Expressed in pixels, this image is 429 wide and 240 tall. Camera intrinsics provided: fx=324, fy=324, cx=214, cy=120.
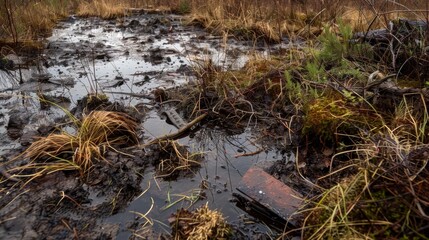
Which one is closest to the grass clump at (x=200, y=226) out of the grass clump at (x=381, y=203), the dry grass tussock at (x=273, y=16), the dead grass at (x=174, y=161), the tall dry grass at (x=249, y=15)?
the grass clump at (x=381, y=203)

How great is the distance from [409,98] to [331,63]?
139cm

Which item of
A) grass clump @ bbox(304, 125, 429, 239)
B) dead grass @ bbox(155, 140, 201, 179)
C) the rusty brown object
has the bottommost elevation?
dead grass @ bbox(155, 140, 201, 179)

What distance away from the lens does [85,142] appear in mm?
2809

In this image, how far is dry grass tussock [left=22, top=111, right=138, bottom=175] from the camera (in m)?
2.73

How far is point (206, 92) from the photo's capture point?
12.4ft

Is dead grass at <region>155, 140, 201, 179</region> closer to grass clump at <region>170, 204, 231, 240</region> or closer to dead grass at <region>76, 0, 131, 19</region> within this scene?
grass clump at <region>170, 204, 231, 240</region>

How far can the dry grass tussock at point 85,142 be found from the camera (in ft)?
8.95

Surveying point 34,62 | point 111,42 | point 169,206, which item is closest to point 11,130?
point 169,206

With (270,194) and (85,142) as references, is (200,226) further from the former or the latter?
Answer: (85,142)

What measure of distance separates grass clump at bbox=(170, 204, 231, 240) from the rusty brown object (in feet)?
1.01

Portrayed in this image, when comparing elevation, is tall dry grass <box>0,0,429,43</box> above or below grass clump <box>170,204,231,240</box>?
above

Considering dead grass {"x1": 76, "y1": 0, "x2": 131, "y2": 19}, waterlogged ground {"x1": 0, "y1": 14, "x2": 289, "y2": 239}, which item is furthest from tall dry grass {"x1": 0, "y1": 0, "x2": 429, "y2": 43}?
waterlogged ground {"x1": 0, "y1": 14, "x2": 289, "y2": 239}

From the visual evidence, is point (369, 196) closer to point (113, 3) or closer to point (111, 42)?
point (111, 42)

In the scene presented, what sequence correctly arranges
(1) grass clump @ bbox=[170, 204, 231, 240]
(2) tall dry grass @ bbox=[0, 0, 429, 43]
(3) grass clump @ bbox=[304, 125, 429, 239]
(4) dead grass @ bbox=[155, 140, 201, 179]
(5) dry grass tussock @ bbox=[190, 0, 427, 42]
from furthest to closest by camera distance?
1. (5) dry grass tussock @ bbox=[190, 0, 427, 42]
2. (2) tall dry grass @ bbox=[0, 0, 429, 43]
3. (4) dead grass @ bbox=[155, 140, 201, 179]
4. (1) grass clump @ bbox=[170, 204, 231, 240]
5. (3) grass clump @ bbox=[304, 125, 429, 239]
